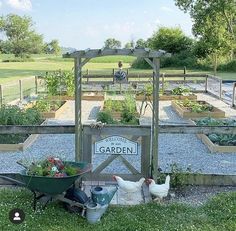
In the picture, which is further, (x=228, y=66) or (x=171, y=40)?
(x=171, y=40)

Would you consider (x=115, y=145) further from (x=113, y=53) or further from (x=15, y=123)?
(x=15, y=123)

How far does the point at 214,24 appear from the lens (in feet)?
97.2

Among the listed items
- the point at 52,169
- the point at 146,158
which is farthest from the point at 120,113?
the point at 52,169

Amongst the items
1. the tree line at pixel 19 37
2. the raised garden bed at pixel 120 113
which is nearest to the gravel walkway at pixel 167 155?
the raised garden bed at pixel 120 113

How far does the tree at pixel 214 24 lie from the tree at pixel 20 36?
50.4 m

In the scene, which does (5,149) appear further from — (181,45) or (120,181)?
(181,45)

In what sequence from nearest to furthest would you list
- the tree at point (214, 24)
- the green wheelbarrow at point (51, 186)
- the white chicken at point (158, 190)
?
the green wheelbarrow at point (51, 186) < the white chicken at point (158, 190) < the tree at point (214, 24)

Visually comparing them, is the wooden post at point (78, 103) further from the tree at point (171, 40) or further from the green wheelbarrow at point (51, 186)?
the tree at point (171, 40)

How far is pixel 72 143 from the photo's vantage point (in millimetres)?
8641

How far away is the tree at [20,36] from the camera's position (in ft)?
270

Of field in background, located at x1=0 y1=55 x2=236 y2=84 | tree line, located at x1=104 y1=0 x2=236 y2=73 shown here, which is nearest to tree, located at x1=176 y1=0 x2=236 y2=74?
tree line, located at x1=104 y1=0 x2=236 y2=73

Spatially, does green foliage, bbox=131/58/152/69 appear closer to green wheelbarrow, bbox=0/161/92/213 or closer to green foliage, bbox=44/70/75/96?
green foliage, bbox=44/70/75/96

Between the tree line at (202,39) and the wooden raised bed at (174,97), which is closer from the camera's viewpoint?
the wooden raised bed at (174,97)

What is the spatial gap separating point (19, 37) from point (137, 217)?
8381cm
